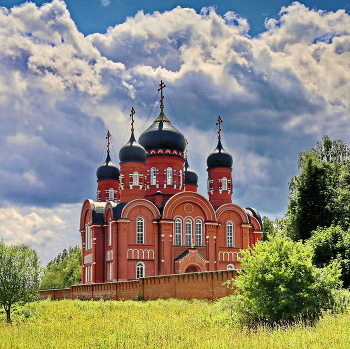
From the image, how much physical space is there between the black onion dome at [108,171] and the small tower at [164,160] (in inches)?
288

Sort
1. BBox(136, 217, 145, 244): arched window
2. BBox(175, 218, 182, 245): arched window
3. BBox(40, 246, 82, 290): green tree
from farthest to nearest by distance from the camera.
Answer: BBox(40, 246, 82, 290): green tree
BBox(175, 218, 182, 245): arched window
BBox(136, 217, 145, 244): arched window

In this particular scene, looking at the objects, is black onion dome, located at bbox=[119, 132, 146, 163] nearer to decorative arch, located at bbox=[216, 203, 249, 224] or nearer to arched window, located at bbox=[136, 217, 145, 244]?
arched window, located at bbox=[136, 217, 145, 244]

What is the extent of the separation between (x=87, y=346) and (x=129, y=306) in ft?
33.8

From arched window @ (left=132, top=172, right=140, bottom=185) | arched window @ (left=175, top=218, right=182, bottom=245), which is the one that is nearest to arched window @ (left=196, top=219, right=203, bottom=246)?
arched window @ (left=175, top=218, right=182, bottom=245)

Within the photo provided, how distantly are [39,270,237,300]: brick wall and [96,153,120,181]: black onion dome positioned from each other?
15000 millimetres

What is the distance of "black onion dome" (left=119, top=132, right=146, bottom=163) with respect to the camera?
41.2 meters

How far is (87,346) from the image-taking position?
15.2m

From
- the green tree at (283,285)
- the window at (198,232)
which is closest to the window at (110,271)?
the window at (198,232)

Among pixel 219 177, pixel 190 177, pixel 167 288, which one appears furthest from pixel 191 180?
pixel 167 288

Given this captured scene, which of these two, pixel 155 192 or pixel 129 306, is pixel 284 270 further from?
pixel 155 192

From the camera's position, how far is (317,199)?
116ft

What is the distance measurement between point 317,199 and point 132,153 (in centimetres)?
1334

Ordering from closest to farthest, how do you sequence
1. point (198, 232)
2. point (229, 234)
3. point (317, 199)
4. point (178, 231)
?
1. point (317, 199)
2. point (178, 231)
3. point (198, 232)
4. point (229, 234)

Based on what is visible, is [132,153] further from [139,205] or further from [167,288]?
[167,288]
